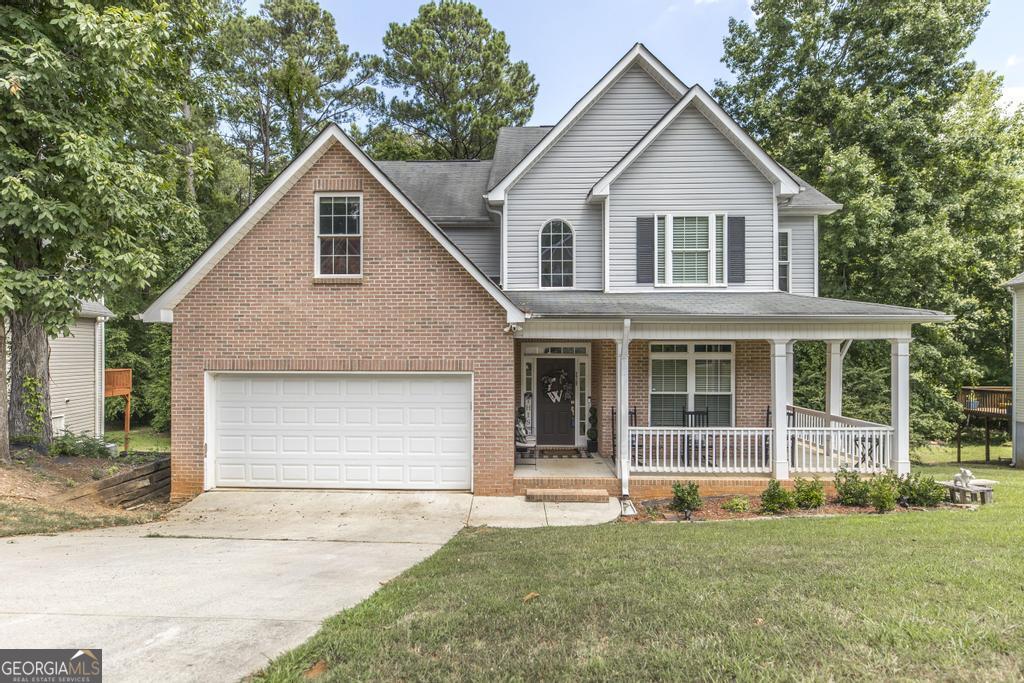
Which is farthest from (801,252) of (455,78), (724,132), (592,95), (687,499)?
(455,78)

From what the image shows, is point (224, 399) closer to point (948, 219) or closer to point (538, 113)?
point (948, 219)

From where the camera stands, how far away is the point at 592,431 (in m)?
12.1

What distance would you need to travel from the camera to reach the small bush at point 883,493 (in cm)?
857

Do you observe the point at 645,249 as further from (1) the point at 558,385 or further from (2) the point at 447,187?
(2) the point at 447,187

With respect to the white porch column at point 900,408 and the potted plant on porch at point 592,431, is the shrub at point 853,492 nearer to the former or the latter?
the white porch column at point 900,408

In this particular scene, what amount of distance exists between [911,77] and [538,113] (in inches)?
642

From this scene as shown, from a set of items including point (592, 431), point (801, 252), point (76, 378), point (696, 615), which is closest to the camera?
point (696, 615)

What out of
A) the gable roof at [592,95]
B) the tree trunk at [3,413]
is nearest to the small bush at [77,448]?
the tree trunk at [3,413]

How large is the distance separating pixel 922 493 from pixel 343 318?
10058 mm

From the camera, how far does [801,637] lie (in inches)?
146

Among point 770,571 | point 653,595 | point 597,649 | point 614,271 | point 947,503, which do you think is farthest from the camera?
point 614,271

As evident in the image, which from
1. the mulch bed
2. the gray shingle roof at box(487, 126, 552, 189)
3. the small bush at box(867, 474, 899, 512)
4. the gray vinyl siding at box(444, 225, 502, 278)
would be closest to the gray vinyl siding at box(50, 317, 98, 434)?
the gray vinyl siding at box(444, 225, 502, 278)

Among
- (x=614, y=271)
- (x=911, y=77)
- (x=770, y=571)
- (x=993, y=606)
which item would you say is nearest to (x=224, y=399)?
(x=614, y=271)

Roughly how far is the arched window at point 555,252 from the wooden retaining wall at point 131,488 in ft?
27.5
